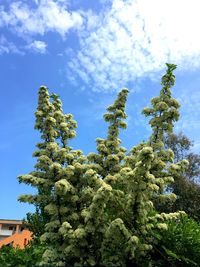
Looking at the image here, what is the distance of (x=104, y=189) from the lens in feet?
51.2

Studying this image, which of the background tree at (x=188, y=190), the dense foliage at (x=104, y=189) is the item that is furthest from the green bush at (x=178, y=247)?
the background tree at (x=188, y=190)

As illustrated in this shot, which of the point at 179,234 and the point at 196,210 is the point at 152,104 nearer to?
the point at 179,234

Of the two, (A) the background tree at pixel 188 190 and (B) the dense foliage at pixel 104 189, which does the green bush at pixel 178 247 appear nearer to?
(B) the dense foliage at pixel 104 189

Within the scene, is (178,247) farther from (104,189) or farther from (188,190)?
(188,190)

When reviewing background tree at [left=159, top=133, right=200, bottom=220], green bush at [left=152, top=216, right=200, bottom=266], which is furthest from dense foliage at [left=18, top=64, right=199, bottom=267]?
background tree at [left=159, top=133, right=200, bottom=220]

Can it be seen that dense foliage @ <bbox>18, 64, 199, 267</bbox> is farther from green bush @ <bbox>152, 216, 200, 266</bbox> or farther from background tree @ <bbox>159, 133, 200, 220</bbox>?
background tree @ <bbox>159, 133, 200, 220</bbox>

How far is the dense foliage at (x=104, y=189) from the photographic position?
1631 cm

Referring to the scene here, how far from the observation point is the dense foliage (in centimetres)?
1631

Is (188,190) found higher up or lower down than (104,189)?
higher up

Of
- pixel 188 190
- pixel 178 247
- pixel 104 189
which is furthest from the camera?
pixel 188 190

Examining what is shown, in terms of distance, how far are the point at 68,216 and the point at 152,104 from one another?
5630 millimetres

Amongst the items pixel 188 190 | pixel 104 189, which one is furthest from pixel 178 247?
pixel 188 190

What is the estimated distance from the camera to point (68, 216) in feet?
59.0

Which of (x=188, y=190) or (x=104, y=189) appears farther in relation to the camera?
(x=188, y=190)
